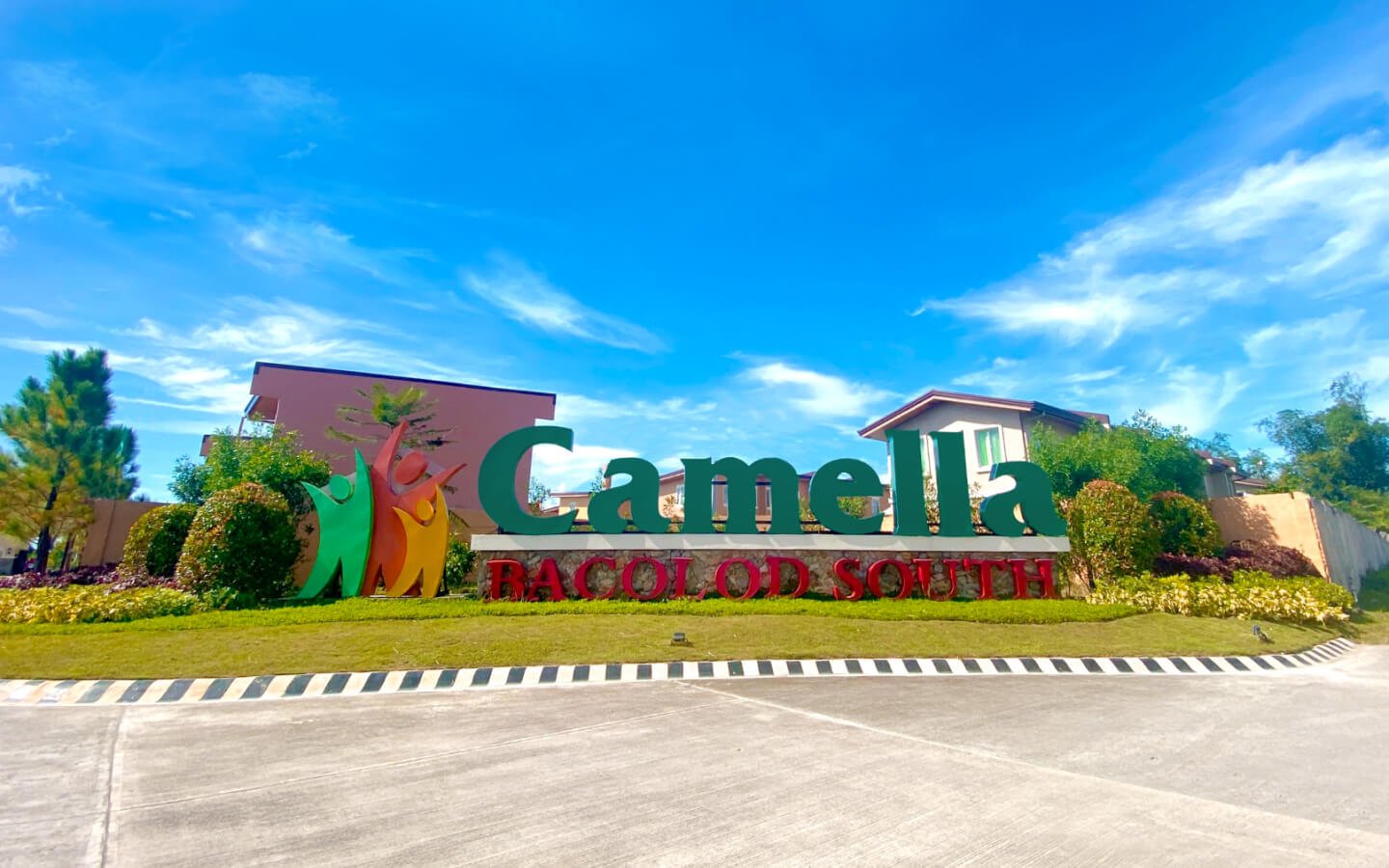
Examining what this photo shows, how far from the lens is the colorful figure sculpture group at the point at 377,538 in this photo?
47.2 feet

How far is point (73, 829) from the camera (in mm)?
4242

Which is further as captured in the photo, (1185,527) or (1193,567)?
(1185,527)

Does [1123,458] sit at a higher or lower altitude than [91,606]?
higher

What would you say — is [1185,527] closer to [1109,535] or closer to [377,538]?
[1109,535]

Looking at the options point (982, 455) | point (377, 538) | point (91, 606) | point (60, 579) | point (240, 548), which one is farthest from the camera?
point (982, 455)

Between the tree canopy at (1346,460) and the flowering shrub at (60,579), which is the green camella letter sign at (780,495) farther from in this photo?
the tree canopy at (1346,460)

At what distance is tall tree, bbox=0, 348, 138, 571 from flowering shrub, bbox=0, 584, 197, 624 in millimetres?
8141

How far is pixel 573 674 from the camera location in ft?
30.5

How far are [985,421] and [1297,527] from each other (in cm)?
876

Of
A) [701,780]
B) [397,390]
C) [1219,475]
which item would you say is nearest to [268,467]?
[397,390]

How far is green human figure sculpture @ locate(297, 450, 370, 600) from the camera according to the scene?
14.3 meters

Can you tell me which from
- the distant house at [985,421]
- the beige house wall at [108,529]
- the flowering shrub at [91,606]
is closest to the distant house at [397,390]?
the beige house wall at [108,529]

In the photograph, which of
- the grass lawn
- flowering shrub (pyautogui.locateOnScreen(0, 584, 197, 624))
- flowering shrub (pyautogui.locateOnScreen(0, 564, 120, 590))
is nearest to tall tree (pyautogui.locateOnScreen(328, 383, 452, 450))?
flowering shrub (pyautogui.locateOnScreen(0, 564, 120, 590))

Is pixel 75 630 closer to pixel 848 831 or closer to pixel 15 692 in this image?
pixel 15 692
